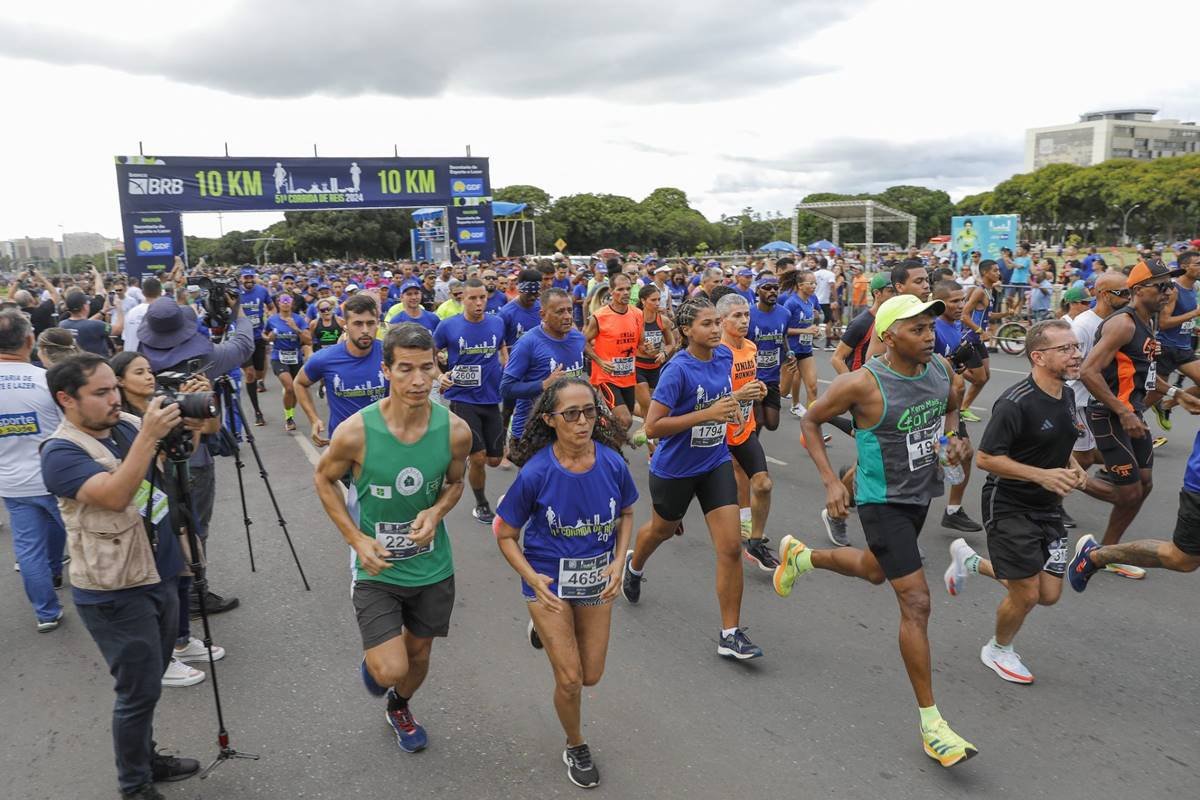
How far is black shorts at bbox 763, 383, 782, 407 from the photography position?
6941mm

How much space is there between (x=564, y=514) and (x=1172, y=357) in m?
5.95

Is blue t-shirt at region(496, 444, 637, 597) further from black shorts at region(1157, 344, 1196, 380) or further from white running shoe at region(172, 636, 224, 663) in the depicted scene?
black shorts at region(1157, 344, 1196, 380)

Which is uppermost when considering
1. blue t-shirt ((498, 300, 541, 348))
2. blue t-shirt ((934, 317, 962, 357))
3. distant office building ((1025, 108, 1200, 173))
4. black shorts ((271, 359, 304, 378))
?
distant office building ((1025, 108, 1200, 173))

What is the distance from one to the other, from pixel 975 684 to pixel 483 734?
250 cm

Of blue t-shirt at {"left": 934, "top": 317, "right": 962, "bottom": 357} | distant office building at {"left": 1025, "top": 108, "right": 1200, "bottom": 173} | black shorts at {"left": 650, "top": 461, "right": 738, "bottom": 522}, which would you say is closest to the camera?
black shorts at {"left": 650, "top": 461, "right": 738, "bottom": 522}

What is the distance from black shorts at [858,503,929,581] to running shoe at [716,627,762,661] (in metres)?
0.91

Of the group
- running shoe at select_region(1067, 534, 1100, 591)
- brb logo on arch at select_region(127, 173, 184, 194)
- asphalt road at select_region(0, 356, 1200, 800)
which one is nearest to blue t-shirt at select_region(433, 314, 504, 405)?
asphalt road at select_region(0, 356, 1200, 800)

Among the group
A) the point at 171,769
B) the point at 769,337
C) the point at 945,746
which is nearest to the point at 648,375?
the point at 769,337

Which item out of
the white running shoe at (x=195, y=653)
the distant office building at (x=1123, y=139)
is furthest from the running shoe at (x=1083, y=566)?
the distant office building at (x=1123, y=139)

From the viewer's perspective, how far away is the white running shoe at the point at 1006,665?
397 centimetres

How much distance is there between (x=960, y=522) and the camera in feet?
20.2

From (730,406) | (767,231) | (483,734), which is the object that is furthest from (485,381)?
(767,231)

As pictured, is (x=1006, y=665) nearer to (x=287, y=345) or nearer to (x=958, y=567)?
(x=958, y=567)

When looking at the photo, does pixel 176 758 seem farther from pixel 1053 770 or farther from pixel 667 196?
pixel 667 196
